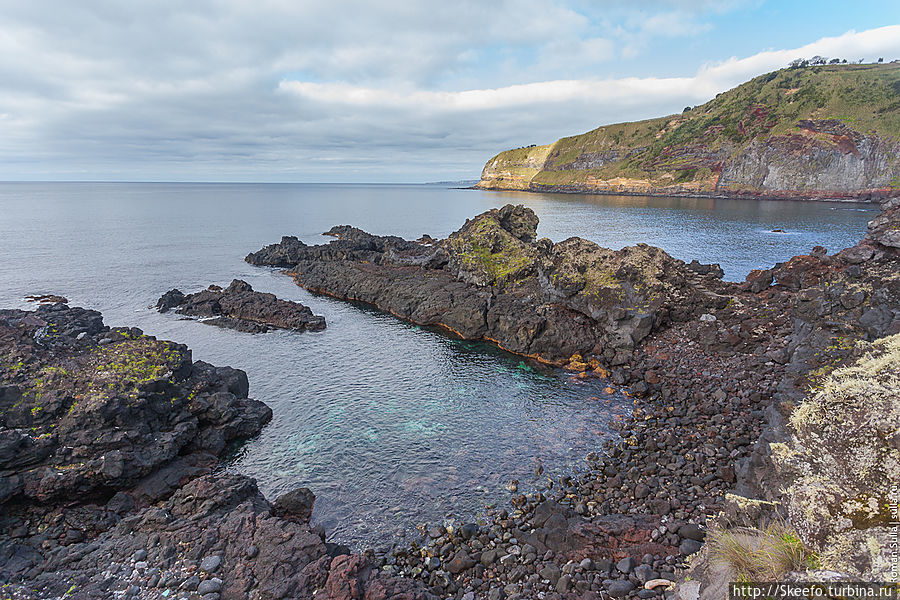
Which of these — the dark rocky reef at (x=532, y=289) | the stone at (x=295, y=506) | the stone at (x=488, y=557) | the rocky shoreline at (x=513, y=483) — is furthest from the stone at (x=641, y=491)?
the dark rocky reef at (x=532, y=289)

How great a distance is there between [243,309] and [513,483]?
34.3 meters

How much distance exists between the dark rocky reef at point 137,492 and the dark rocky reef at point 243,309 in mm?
14522

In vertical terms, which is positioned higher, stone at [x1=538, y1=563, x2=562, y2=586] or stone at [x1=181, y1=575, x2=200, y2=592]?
stone at [x1=181, y1=575, x2=200, y2=592]

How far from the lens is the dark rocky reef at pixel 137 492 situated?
1257cm

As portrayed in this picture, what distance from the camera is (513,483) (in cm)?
1933

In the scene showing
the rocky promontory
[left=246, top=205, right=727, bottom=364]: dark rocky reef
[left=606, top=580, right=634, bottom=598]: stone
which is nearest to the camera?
the rocky promontory

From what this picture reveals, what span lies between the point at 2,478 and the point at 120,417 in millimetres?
4066

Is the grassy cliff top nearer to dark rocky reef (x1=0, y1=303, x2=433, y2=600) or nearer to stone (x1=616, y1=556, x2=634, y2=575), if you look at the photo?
stone (x1=616, y1=556, x2=634, y2=575)

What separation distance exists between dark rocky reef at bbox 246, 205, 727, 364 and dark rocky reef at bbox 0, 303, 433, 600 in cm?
1971

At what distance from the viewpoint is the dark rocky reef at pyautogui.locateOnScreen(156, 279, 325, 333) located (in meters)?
41.0

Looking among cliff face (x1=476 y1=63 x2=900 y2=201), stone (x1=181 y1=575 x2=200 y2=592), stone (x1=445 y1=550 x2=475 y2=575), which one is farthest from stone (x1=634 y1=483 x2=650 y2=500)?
cliff face (x1=476 y1=63 x2=900 y2=201)

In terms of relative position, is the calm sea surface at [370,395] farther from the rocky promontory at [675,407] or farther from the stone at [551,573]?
the stone at [551,573]

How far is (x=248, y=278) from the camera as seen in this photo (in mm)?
61156

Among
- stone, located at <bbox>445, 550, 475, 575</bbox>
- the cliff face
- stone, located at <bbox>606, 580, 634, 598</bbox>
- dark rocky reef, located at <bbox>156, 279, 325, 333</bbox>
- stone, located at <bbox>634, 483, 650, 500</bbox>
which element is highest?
the cliff face
